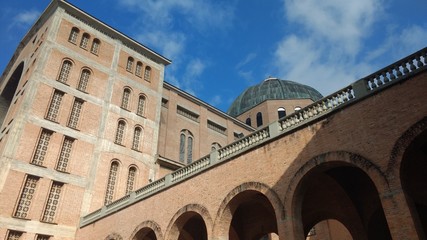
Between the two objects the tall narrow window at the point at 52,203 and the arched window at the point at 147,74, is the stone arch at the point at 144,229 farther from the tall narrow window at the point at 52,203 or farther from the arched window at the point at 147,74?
the arched window at the point at 147,74

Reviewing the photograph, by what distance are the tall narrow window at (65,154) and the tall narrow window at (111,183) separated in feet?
9.65

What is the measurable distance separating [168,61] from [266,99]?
16199 mm

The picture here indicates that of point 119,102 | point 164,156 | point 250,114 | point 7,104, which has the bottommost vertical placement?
point 164,156

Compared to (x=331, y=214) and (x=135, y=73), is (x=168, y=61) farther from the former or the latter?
(x=331, y=214)

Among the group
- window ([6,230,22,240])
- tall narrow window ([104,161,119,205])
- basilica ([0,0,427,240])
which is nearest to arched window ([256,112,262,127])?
basilica ([0,0,427,240])

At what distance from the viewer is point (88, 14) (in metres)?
27.7

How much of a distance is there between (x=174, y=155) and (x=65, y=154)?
9348mm

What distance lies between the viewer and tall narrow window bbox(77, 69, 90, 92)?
25453 millimetres

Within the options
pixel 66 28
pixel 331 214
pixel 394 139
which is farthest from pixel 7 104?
pixel 394 139

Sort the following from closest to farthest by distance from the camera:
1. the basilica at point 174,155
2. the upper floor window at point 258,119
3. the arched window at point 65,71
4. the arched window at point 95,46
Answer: the basilica at point 174,155
the arched window at point 65,71
the arched window at point 95,46
the upper floor window at point 258,119

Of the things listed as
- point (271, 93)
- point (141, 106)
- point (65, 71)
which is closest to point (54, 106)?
point (65, 71)

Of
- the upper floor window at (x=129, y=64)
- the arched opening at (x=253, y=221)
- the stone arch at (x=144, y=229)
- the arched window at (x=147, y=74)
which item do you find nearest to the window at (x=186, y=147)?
the arched window at (x=147, y=74)

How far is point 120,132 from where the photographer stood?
86.3ft

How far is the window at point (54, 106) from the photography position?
2298 cm
